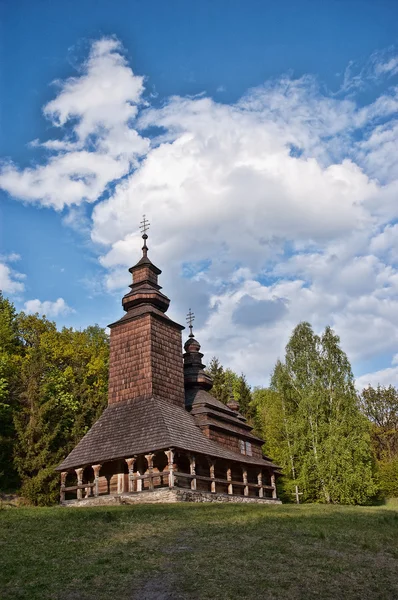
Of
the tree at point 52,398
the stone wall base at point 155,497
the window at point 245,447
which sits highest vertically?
the tree at point 52,398

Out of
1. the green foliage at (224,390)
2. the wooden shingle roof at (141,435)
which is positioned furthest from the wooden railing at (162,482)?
the green foliage at (224,390)

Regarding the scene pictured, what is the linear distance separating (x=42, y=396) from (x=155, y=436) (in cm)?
1285

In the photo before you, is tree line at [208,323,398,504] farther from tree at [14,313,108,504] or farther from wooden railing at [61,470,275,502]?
tree at [14,313,108,504]

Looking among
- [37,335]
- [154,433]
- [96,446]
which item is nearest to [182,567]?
[154,433]

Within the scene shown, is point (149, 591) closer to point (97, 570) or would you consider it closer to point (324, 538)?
point (97, 570)

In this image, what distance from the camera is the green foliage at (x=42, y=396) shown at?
34531 mm

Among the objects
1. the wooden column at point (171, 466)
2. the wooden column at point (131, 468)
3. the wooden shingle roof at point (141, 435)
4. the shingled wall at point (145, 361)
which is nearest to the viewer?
the wooden column at point (171, 466)

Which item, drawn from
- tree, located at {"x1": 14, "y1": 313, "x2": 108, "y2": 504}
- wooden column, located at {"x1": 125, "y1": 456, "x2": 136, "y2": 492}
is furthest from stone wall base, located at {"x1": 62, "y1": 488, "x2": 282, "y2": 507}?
tree, located at {"x1": 14, "y1": 313, "x2": 108, "y2": 504}

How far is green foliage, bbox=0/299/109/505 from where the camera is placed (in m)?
34.5

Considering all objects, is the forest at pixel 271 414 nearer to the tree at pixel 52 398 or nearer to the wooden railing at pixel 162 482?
the tree at pixel 52 398

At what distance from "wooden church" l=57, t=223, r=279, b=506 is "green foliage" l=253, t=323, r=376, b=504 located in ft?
8.21

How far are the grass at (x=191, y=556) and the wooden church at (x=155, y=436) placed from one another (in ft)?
24.0

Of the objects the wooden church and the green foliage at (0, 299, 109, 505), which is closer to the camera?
the wooden church

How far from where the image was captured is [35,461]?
3409 cm
